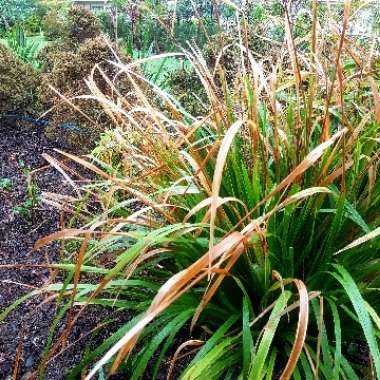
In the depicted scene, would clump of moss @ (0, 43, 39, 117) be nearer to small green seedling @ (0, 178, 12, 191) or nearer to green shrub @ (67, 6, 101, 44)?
green shrub @ (67, 6, 101, 44)

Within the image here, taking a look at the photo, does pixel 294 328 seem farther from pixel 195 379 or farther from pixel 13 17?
pixel 13 17

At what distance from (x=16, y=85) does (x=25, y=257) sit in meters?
1.41

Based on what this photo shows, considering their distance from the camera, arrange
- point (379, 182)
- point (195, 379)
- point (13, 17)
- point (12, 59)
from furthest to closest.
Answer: point (13, 17) → point (12, 59) → point (379, 182) → point (195, 379)

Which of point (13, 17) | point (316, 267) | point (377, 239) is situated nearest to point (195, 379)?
point (316, 267)

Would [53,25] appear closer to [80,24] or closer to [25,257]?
[80,24]

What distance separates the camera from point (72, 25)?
4.16 meters

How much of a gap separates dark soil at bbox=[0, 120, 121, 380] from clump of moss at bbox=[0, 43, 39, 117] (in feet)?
0.42

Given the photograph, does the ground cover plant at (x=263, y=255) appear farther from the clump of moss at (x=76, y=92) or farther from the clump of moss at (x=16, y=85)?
the clump of moss at (x=16, y=85)

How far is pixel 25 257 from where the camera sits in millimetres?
2604

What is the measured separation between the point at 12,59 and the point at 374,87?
2504mm

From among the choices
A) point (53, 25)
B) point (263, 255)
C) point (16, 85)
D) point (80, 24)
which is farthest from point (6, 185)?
point (53, 25)

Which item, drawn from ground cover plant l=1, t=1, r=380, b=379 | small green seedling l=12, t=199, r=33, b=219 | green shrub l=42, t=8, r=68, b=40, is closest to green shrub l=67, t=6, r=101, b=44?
green shrub l=42, t=8, r=68, b=40

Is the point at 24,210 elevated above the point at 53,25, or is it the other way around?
the point at 53,25

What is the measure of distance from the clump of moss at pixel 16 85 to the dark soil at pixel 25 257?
128 millimetres
